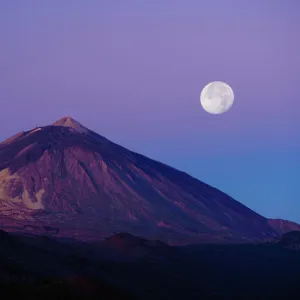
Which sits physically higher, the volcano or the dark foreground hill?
the volcano

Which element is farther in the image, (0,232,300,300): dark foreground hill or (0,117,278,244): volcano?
(0,117,278,244): volcano

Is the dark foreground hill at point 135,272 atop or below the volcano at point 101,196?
below

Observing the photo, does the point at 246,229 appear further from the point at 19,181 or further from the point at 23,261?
the point at 23,261

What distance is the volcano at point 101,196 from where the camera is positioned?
483 feet

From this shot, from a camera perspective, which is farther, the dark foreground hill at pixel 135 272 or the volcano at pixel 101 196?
the volcano at pixel 101 196

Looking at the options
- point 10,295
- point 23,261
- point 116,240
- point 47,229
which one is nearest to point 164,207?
point 47,229

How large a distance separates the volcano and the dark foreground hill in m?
26.0

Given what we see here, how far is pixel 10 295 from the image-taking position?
51.4 m

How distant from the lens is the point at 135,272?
275 feet

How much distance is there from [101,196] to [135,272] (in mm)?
81416

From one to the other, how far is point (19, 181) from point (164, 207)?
3420cm

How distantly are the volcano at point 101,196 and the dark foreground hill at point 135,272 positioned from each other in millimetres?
25957

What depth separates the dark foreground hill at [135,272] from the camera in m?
55.8

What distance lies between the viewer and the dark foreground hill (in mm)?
55750
